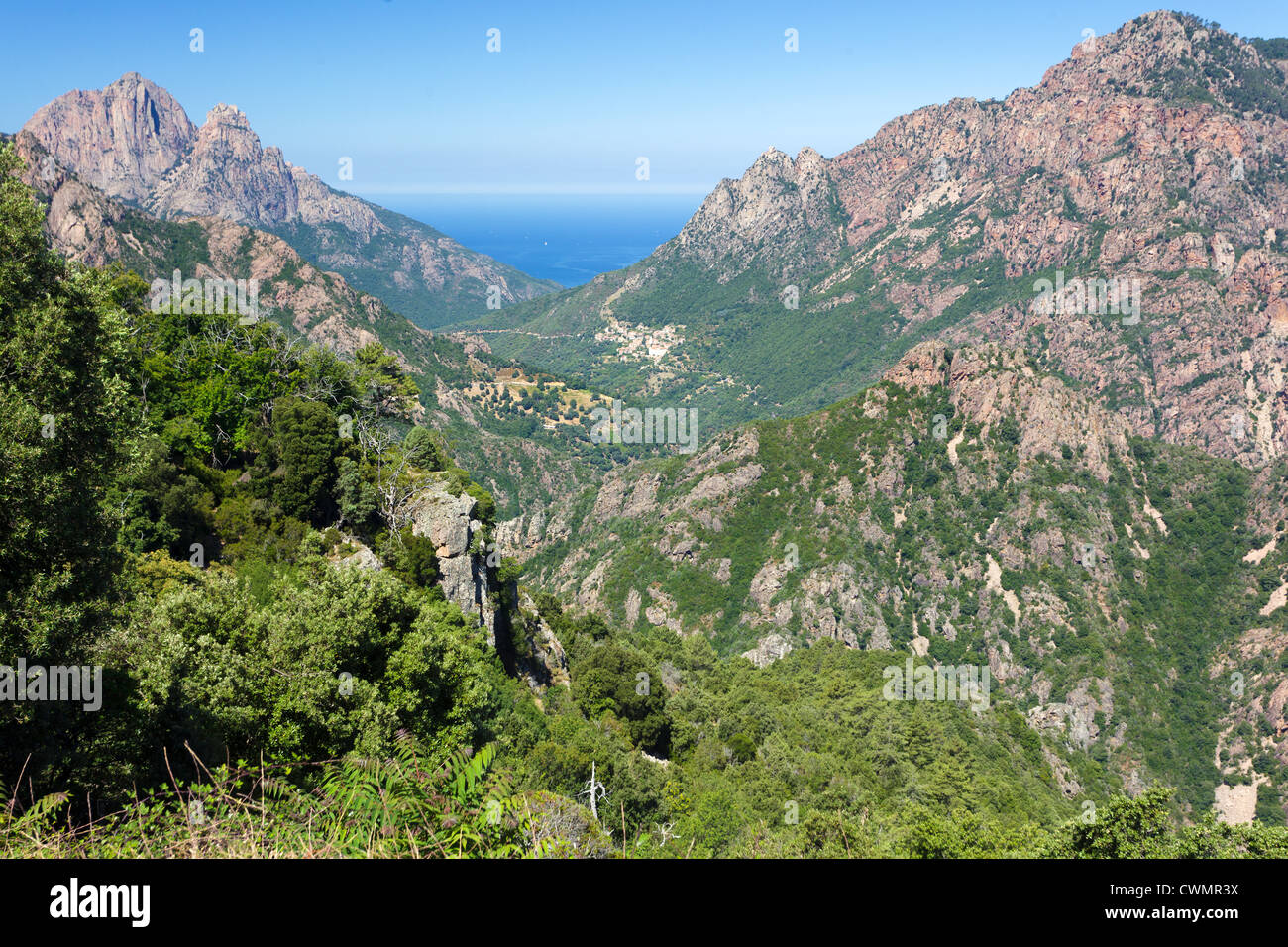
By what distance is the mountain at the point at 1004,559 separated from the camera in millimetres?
93562

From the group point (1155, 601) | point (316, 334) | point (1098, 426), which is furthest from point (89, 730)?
point (316, 334)

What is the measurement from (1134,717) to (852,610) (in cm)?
3633

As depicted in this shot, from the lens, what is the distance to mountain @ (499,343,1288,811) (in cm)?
9356

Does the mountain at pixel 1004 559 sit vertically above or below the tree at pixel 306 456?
below

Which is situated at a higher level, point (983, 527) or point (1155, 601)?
point (983, 527)

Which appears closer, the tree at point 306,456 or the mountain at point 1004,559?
the tree at point 306,456

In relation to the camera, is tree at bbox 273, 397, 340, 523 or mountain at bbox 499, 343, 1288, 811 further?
mountain at bbox 499, 343, 1288, 811

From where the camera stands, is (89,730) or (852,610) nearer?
(89,730)

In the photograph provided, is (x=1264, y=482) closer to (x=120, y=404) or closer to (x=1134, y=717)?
(x=1134, y=717)

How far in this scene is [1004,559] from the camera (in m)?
110

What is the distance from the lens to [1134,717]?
90875 millimetres

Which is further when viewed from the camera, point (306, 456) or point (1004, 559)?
point (1004, 559)

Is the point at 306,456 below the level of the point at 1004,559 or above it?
above
